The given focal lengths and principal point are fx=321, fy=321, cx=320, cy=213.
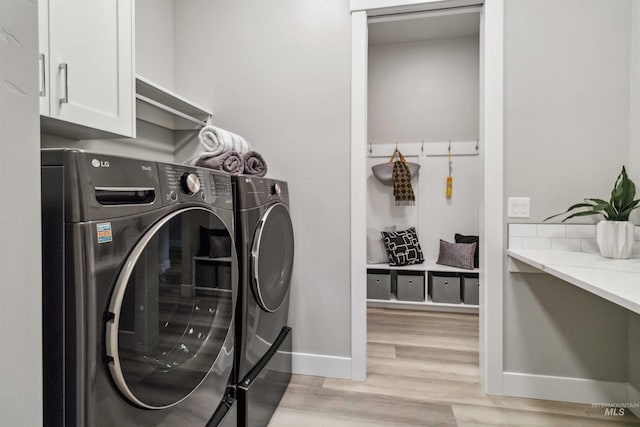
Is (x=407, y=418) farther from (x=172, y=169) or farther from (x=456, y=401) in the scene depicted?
(x=172, y=169)

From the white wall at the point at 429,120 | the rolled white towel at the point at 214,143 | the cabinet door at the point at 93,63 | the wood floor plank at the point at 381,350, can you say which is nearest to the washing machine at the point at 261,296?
the rolled white towel at the point at 214,143

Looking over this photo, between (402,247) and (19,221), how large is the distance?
310 centimetres

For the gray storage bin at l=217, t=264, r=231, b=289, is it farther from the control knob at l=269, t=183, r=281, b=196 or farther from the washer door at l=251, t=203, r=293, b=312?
the control knob at l=269, t=183, r=281, b=196

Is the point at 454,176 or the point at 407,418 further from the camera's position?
the point at 454,176

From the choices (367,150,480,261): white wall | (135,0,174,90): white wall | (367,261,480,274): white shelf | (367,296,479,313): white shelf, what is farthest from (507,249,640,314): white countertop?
(135,0,174,90): white wall

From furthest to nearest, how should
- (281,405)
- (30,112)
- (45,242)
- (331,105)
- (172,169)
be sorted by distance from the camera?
(331,105) < (281,405) < (172,169) < (45,242) < (30,112)

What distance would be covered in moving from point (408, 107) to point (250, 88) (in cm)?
202

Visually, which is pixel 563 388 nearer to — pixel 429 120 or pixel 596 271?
pixel 596 271

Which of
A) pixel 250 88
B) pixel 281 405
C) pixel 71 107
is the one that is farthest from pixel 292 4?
pixel 281 405

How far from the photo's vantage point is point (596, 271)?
4.03ft

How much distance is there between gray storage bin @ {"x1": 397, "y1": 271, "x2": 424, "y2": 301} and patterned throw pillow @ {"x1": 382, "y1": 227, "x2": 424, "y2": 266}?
0.14 m

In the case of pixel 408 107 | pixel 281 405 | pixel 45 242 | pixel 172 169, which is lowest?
pixel 281 405

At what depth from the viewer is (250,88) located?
2.05 meters

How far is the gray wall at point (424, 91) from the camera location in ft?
11.0
